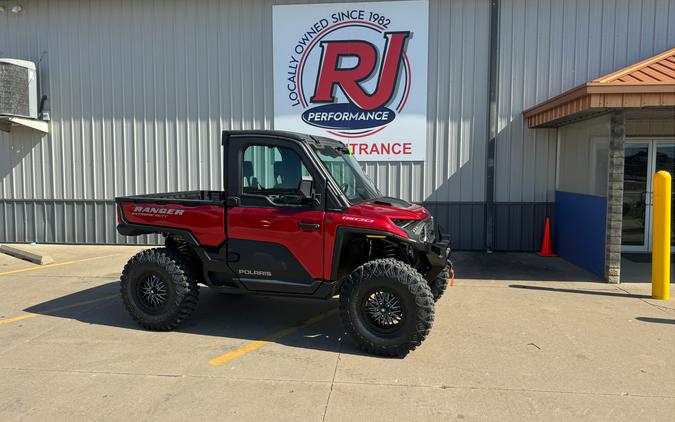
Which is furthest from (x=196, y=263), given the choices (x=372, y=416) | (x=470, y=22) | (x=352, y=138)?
(x=470, y=22)

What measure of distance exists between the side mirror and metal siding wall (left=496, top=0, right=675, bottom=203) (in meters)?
6.61

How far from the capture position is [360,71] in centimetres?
1040

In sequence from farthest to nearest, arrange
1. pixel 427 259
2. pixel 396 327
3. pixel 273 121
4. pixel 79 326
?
pixel 273 121 < pixel 79 326 < pixel 427 259 < pixel 396 327

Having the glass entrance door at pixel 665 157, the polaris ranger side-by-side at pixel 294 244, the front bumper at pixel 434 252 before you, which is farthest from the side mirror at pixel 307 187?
the glass entrance door at pixel 665 157

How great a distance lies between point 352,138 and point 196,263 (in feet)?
18.9

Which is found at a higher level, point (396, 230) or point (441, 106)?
point (441, 106)

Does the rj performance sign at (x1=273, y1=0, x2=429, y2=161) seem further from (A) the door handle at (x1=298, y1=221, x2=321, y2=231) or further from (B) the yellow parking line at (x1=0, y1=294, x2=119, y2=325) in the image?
(A) the door handle at (x1=298, y1=221, x2=321, y2=231)

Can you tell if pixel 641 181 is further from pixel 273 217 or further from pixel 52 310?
pixel 52 310

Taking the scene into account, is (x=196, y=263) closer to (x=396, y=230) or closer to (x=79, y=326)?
(x=79, y=326)

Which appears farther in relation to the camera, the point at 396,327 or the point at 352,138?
the point at 352,138

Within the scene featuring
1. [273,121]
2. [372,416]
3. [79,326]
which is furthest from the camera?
[273,121]

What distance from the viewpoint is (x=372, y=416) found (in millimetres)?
3484

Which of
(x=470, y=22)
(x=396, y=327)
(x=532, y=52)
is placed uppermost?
(x=470, y=22)

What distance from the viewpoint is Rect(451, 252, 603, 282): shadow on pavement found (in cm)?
809
